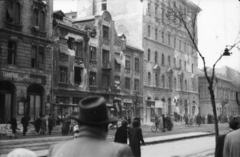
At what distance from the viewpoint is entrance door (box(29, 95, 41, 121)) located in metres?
30.4

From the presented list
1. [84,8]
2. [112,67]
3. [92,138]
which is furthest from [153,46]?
[92,138]

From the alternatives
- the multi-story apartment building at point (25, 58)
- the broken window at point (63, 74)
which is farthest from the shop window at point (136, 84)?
the multi-story apartment building at point (25, 58)

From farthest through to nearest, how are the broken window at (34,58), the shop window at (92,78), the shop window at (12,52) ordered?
the shop window at (92,78) < the broken window at (34,58) < the shop window at (12,52)

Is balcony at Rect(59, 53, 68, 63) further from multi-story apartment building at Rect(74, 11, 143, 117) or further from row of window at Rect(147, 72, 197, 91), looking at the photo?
row of window at Rect(147, 72, 197, 91)

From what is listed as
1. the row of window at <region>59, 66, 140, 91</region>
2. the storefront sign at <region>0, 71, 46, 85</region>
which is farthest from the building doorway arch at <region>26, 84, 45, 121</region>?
the row of window at <region>59, 66, 140, 91</region>

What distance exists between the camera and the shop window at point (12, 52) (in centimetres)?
2877

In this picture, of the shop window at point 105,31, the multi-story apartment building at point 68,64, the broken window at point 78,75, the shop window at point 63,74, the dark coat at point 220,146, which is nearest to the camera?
the dark coat at point 220,146

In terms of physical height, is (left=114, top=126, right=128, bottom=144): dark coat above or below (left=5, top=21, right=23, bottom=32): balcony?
below

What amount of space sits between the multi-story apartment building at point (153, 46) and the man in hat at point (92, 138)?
43.7 meters

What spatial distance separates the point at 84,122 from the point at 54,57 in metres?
30.9

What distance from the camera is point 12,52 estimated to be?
95.2ft

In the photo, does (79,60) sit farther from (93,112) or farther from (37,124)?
(93,112)

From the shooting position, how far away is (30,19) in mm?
30859

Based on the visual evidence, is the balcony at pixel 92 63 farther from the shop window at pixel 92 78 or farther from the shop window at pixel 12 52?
the shop window at pixel 12 52
